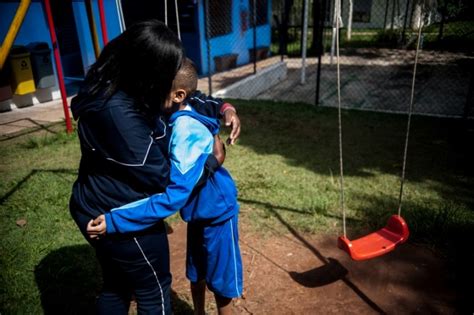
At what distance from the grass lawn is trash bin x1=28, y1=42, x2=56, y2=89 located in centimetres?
194

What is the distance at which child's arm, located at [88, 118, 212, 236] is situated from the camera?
1.35 m

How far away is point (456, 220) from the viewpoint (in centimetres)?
314

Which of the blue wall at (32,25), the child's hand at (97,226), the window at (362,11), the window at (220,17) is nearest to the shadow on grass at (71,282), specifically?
the child's hand at (97,226)

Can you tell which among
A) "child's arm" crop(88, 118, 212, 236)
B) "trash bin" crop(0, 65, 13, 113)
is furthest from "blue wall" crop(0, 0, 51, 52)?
"child's arm" crop(88, 118, 212, 236)

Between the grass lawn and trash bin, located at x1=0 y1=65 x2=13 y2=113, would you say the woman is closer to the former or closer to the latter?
the grass lawn

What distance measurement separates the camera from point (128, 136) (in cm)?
125

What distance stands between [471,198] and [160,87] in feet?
11.6

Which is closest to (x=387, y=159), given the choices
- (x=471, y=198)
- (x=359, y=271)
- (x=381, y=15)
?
(x=471, y=198)

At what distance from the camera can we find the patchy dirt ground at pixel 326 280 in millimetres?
2316

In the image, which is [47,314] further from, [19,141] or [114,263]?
[19,141]

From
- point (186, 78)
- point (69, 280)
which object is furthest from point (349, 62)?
point (186, 78)

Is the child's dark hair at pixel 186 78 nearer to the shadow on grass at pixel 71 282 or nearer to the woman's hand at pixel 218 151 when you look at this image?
the woman's hand at pixel 218 151

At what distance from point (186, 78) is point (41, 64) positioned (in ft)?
23.3

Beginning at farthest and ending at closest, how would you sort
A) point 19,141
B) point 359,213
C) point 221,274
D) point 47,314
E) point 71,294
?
1. point 19,141
2. point 359,213
3. point 71,294
4. point 47,314
5. point 221,274
